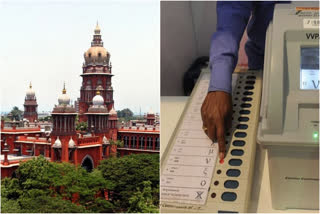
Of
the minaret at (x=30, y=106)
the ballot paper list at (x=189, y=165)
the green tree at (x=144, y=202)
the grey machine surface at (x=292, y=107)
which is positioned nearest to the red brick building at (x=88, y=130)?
the minaret at (x=30, y=106)

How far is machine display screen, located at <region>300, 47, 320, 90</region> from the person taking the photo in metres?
0.64

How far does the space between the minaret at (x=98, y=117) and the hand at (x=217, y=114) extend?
48cm

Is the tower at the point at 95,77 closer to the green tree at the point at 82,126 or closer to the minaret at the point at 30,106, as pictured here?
the green tree at the point at 82,126

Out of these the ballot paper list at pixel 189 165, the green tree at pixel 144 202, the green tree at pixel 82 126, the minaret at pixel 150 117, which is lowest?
the green tree at pixel 144 202

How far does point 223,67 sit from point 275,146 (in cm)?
31

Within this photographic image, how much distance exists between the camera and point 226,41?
2.93ft

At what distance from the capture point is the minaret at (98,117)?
3.96 feet

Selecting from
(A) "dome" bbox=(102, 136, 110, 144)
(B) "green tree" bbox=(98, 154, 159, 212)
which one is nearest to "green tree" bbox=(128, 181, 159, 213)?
(B) "green tree" bbox=(98, 154, 159, 212)

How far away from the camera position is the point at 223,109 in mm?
824

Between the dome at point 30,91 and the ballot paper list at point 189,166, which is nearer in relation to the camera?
the ballot paper list at point 189,166

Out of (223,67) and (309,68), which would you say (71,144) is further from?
(309,68)

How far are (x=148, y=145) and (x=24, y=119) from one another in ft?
1.58

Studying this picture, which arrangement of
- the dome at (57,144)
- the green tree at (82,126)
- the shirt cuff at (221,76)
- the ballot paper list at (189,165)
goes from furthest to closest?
the green tree at (82,126), the dome at (57,144), the shirt cuff at (221,76), the ballot paper list at (189,165)

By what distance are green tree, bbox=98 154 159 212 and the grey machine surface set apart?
1.71 ft
